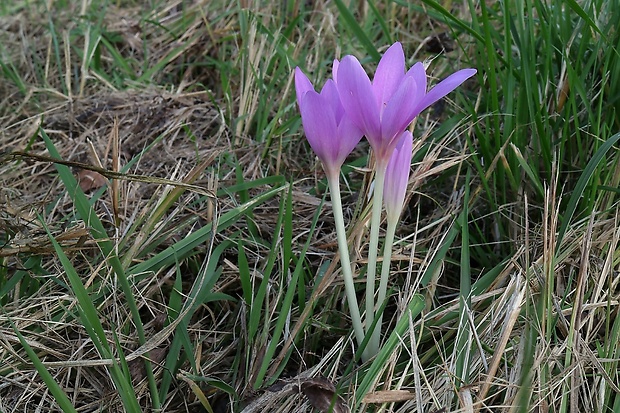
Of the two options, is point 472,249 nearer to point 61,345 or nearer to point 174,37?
point 61,345

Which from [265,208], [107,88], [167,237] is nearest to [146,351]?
[167,237]

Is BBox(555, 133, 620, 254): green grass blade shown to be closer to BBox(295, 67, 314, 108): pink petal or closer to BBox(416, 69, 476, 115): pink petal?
BBox(416, 69, 476, 115): pink petal

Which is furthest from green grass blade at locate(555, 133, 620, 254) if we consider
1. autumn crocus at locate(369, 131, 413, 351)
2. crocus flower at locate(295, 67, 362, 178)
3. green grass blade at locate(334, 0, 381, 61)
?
green grass blade at locate(334, 0, 381, 61)

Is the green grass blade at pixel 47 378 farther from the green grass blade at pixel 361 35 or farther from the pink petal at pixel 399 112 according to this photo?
the green grass blade at pixel 361 35

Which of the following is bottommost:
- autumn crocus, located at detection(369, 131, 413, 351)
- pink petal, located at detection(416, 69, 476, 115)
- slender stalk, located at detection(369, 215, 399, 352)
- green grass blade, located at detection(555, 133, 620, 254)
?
green grass blade, located at detection(555, 133, 620, 254)

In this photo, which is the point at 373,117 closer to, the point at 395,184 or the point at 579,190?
the point at 395,184

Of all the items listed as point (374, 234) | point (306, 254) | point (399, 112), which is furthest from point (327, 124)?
point (306, 254)

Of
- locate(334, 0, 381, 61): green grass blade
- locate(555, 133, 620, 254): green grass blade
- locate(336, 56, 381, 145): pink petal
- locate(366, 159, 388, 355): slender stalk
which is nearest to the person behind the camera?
locate(336, 56, 381, 145): pink petal
